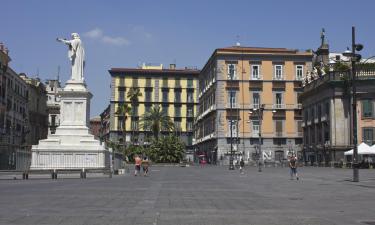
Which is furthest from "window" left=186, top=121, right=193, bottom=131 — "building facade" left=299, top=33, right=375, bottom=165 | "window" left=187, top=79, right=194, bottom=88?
"building facade" left=299, top=33, right=375, bottom=165

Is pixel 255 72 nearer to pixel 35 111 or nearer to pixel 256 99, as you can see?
pixel 256 99

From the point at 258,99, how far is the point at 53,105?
Answer: 53.9 meters

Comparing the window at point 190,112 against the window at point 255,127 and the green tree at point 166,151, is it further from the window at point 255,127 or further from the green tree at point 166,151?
the green tree at point 166,151

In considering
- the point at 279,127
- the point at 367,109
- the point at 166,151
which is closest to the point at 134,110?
the point at 166,151

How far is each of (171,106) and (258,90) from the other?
36432mm

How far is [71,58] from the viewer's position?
3588 centimetres

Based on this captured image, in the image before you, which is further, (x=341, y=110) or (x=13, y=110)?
(x=13, y=110)

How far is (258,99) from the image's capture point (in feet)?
273

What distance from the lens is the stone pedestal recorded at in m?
33.0

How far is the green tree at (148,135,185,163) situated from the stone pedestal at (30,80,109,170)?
42.0 metres

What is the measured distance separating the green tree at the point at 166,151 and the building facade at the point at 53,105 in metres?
37.2

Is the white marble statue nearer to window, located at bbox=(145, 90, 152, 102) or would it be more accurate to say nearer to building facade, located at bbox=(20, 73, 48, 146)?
building facade, located at bbox=(20, 73, 48, 146)

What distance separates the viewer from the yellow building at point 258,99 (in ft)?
268

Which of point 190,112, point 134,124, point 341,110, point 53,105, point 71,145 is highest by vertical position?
point 53,105
